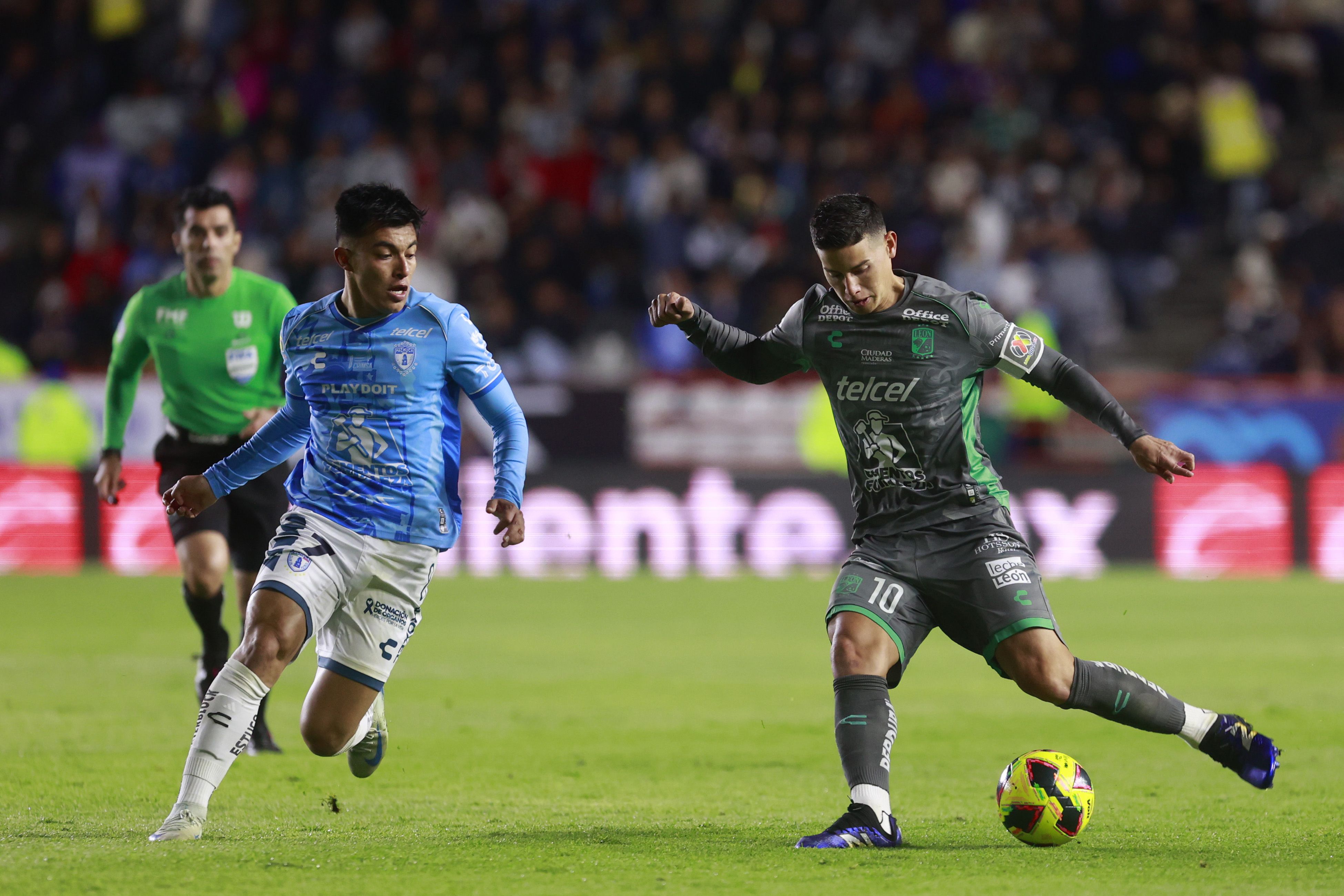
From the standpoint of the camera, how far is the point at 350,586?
5.86 metres

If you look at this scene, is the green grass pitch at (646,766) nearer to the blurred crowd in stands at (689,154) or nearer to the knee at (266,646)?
the knee at (266,646)

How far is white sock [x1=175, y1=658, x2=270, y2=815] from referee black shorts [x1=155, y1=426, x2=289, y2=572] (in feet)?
7.93

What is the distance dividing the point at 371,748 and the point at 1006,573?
260 cm

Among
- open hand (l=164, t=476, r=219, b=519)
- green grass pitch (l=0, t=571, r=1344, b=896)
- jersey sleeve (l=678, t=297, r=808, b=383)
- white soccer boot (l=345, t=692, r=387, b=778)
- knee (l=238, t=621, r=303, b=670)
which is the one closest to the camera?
green grass pitch (l=0, t=571, r=1344, b=896)

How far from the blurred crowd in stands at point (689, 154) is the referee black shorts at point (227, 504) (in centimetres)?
990

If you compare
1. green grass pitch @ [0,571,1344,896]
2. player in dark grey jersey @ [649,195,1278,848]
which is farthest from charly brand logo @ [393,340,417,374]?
green grass pitch @ [0,571,1344,896]

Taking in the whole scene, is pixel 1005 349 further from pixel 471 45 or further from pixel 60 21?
pixel 60 21

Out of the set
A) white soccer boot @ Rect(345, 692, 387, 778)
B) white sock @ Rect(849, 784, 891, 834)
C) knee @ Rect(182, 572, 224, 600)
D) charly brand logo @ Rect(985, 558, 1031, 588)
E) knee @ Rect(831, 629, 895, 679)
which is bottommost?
white sock @ Rect(849, 784, 891, 834)

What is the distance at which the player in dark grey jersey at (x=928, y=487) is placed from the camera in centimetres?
579

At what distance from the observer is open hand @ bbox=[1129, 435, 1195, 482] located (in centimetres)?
563

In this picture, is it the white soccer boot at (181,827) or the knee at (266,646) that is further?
the knee at (266,646)

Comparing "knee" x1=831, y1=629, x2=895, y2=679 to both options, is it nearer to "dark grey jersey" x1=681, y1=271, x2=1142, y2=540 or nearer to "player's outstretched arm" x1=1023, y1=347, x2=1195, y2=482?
"dark grey jersey" x1=681, y1=271, x2=1142, y2=540

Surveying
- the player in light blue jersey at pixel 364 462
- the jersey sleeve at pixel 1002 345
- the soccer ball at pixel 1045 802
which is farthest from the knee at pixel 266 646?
the jersey sleeve at pixel 1002 345

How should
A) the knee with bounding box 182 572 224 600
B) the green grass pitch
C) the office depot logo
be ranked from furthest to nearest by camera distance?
the office depot logo, the knee with bounding box 182 572 224 600, the green grass pitch
